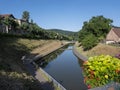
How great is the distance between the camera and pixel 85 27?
109 metres

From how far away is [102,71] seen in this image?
11.4 m

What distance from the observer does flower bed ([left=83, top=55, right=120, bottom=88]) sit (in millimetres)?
11359

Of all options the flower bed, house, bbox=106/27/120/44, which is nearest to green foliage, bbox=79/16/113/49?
house, bbox=106/27/120/44

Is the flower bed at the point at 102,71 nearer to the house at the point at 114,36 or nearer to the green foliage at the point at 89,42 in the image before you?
the green foliage at the point at 89,42

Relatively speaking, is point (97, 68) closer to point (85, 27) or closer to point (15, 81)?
point (15, 81)

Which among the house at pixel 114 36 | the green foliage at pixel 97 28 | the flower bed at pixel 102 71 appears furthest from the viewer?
the green foliage at pixel 97 28

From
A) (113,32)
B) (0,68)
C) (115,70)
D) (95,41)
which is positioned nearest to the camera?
(115,70)

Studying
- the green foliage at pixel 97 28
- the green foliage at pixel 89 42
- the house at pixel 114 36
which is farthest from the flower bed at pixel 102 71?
the green foliage at pixel 97 28

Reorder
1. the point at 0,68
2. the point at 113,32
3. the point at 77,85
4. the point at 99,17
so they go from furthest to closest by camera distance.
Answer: the point at 99,17
the point at 113,32
the point at 77,85
the point at 0,68

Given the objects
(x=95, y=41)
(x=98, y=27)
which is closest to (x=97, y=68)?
(x=95, y=41)

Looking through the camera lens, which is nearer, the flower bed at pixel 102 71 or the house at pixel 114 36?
the flower bed at pixel 102 71

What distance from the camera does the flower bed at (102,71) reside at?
11359mm

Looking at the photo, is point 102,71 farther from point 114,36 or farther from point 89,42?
point 114,36

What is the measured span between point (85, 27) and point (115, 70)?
3860 inches
